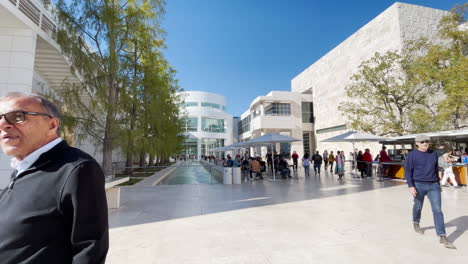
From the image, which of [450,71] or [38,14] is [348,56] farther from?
[38,14]

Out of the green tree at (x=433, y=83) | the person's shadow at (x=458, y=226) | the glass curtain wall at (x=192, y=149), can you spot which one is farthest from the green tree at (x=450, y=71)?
the glass curtain wall at (x=192, y=149)

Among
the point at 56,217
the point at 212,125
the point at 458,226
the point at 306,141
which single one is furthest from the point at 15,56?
the point at 212,125

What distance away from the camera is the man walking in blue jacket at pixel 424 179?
12.7 feet

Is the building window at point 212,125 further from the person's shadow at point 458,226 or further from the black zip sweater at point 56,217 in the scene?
the black zip sweater at point 56,217

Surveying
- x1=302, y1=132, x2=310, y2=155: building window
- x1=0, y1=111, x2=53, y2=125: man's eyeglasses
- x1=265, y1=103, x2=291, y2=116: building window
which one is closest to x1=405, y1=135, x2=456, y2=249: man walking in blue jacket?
x1=0, y1=111, x2=53, y2=125: man's eyeglasses

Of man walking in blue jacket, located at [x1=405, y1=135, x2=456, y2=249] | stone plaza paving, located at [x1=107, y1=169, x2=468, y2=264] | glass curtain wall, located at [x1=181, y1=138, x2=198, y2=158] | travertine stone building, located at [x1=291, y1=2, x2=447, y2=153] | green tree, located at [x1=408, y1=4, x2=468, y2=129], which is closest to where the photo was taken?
stone plaza paving, located at [x1=107, y1=169, x2=468, y2=264]

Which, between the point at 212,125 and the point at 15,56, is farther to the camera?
the point at 212,125

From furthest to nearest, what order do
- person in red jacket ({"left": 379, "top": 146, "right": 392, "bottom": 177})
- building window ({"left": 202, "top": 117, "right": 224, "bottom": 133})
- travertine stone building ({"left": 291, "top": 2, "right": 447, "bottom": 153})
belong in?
1. building window ({"left": 202, "top": 117, "right": 224, "bottom": 133})
2. travertine stone building ({"left": 291, "top": 2, "right": 447, "bottom": 153})
3. person in red jacket ({"left": 379, "top": 146, "right": 392, "bottom": 177})

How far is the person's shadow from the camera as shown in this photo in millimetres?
4172

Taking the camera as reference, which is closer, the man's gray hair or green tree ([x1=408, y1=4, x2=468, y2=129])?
the man's gray hair

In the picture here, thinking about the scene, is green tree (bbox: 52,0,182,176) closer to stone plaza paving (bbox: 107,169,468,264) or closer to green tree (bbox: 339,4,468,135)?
stone plaza paving (bbox: 107,169,468,264)

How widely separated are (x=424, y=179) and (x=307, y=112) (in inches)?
1542

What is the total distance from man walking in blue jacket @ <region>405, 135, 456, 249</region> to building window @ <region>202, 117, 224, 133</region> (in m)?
53.5

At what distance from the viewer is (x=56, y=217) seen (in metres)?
1.11
